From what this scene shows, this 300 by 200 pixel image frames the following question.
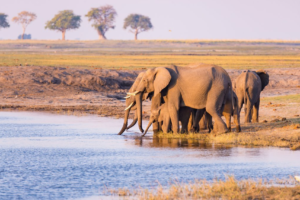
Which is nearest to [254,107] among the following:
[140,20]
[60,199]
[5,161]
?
[5,161]

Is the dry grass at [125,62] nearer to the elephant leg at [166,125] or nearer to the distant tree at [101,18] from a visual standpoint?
the elephant leg at [166,125]

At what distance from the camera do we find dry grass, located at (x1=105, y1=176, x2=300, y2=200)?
1062 cm

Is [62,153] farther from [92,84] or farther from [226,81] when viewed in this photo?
[92,84]

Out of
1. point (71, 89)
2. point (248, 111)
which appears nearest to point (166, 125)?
point (248, 111)

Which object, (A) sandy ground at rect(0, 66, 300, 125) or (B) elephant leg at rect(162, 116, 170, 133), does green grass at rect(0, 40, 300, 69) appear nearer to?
(A) sandy ground at rect(0, 66, 300, 125)

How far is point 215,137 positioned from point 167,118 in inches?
67.2

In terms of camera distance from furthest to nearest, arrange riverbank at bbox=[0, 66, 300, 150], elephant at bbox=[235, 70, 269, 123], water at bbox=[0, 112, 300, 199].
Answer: elephant at bbox=[235, 70, 269, 123], riverbank at bbox=[0, 66, 300, 150], water at bbox=[0, 112, 300, 199]

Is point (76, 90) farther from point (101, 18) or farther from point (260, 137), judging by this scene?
point (101, 18)

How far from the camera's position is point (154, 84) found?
19031 mm

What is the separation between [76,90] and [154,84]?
1683cm

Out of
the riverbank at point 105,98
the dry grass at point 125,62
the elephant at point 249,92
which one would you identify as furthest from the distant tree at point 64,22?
the elephant at point 249,92

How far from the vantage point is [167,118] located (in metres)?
19.2

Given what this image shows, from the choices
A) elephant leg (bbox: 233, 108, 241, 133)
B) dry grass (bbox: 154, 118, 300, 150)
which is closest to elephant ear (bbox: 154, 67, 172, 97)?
dry grass (bbox: 154, 118, 300, 150)

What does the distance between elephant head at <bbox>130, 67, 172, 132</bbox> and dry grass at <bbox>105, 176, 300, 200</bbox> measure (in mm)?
7238
